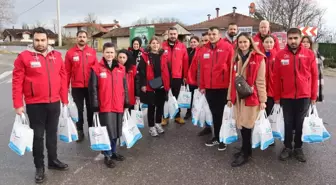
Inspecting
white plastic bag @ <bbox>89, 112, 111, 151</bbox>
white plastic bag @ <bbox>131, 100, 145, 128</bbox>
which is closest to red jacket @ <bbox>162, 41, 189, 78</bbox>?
white plastic bag @ <bbox>131, 100, 145, 128</bbox>

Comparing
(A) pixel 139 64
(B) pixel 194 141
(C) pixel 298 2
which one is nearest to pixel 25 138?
(A) pixel 139 64

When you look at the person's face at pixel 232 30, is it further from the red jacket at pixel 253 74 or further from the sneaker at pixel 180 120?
the sneaker at pixel 180 120

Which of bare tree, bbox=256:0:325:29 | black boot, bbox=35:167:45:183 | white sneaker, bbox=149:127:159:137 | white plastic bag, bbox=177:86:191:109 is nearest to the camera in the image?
black boot, bbox=35:167:45:183

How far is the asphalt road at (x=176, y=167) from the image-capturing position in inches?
151

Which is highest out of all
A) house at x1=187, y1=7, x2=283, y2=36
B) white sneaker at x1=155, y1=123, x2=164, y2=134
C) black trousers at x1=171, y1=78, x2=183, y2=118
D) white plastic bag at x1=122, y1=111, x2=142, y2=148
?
house at x1=187, y1=7, x2=283, y2=36

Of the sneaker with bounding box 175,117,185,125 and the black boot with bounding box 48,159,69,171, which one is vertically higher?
the sneaker with bounding box 175,117,185,125

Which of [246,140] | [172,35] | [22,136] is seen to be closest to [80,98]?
[22,136]

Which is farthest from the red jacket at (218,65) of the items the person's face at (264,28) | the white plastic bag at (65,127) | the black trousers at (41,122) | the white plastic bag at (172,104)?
the black trousers at (41,122)

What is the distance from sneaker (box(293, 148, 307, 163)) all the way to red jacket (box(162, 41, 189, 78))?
2671mm

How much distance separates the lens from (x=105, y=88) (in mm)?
4234

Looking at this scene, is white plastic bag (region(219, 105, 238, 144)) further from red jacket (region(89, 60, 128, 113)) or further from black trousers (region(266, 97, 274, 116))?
red jacket (region(89, 60, 128, 113))

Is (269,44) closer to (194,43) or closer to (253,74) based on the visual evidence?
(253,74)

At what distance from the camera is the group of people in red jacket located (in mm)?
3816

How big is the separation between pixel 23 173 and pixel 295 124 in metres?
4.05
